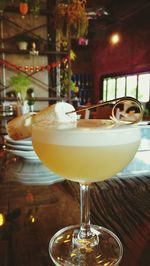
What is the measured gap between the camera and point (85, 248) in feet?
1.67

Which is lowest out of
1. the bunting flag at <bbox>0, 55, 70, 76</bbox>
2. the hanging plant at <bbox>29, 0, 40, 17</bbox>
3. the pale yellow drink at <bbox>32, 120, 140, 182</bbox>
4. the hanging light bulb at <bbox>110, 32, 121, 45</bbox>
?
the pale yellow drink at <bbox>32, 120, 140, 182</bbox>

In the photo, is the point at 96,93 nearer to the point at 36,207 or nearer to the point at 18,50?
the point at 18,50

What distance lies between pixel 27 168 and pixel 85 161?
533 mm

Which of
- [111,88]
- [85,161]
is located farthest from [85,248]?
[111,88]

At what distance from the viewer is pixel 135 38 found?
8094 millimetres

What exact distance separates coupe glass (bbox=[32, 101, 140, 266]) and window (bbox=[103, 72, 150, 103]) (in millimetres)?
7260

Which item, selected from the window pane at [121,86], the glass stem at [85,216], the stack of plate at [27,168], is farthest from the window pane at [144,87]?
the glass stem at [85,216]

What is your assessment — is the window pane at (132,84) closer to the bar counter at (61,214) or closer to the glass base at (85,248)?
the bar counter at (61,214)

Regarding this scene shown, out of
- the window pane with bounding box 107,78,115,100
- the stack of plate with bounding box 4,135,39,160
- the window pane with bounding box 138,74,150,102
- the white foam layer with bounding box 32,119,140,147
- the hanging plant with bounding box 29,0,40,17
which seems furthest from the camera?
the window pane with bounding box 107,78,115,100

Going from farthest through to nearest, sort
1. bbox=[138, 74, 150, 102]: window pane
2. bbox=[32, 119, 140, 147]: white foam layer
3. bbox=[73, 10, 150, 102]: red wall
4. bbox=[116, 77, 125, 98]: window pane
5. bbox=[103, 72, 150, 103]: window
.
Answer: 1. bbox=[116, 77, 125, 98]: window pane
2. bbox=[103, 72, 150, 103]: window
3. bbox=[138, 74, 150, 102]: window pane
4. bbox=[73, 10, 150, 102]: red wall
5. bbox=[32, 119, 140, 147]: white foam layer

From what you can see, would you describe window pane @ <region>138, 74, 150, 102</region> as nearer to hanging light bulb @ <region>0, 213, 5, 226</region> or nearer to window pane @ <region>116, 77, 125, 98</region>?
window pane @ <region>116, 77, 125, 98</region>

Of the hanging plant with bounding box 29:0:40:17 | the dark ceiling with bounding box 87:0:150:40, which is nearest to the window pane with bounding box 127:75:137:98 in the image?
the dark ceiling with bounding box 87:0:150:40

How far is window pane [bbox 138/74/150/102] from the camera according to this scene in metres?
8.06

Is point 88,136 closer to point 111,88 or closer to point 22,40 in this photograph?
point 22,40
